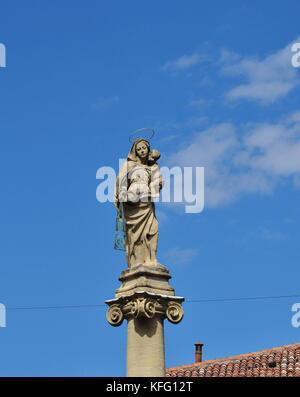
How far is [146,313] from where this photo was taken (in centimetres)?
1648

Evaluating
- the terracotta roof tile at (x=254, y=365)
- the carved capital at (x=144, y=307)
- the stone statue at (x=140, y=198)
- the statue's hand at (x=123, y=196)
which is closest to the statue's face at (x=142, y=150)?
the stone statue at (x=140, y=198)

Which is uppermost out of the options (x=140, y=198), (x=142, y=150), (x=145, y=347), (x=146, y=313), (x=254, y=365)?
(x=142, y=150)

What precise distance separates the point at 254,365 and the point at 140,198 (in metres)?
12.8

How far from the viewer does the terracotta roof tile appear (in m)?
28.1

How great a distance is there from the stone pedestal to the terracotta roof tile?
1167cm

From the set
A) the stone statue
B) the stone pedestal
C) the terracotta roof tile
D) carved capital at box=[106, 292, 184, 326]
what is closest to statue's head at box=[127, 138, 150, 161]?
the stone statue

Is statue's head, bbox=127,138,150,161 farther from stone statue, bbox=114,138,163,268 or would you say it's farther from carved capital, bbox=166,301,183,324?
carved capital, bbox=166,301,183,324

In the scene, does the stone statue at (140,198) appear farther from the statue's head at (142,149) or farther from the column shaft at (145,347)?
the column shaft at (145,347)

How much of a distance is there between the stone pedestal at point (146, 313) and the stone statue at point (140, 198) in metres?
0.34

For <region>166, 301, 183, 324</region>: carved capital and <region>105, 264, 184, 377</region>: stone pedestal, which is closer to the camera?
<region>105, 264, 184, 377</region>: stone pedestal

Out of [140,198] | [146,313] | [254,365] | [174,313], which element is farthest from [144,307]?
[254,365]

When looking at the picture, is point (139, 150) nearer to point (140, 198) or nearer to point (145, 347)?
point (140, 198)
